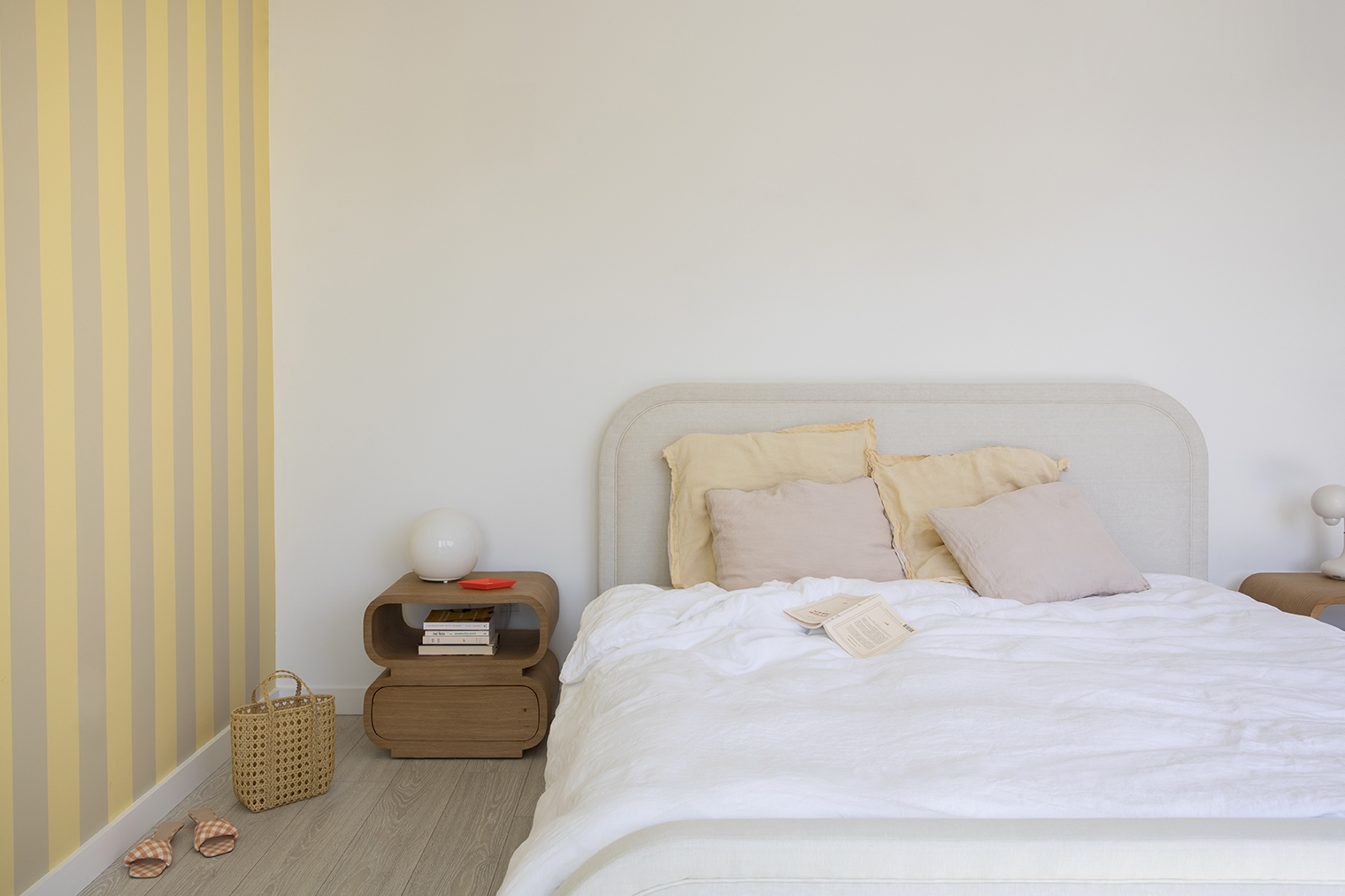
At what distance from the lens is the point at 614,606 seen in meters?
2.07

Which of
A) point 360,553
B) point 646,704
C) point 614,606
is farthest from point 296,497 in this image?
point 646,704

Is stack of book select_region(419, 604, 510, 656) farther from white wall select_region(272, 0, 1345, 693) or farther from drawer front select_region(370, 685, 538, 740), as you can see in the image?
white wall select_region(272, 0, 1345, 693)

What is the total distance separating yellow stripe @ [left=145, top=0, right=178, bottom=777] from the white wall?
1.91 feet

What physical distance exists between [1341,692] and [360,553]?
2678mm

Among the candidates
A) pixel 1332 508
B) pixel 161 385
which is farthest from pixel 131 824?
pixel 1332 508

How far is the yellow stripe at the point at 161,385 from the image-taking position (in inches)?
82.5

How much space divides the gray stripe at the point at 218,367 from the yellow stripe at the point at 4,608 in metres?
0.75

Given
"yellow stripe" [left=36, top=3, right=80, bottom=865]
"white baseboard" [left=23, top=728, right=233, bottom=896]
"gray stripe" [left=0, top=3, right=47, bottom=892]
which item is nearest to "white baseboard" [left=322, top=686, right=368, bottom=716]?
"white baseboard" [left=23, top=728, right=233, bottom=896]

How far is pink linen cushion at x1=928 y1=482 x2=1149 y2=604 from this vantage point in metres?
2.18

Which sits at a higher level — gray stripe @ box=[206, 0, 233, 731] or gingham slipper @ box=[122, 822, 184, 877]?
gray stripe @ box=[206, 0, 233, 731]

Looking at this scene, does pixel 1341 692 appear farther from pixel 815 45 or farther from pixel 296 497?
pixel 296 497

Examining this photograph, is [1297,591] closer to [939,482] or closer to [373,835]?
[939,482]

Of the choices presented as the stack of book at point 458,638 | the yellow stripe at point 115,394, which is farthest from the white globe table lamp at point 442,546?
the yellow stripe at point 115,394

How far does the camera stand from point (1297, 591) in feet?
8.04
